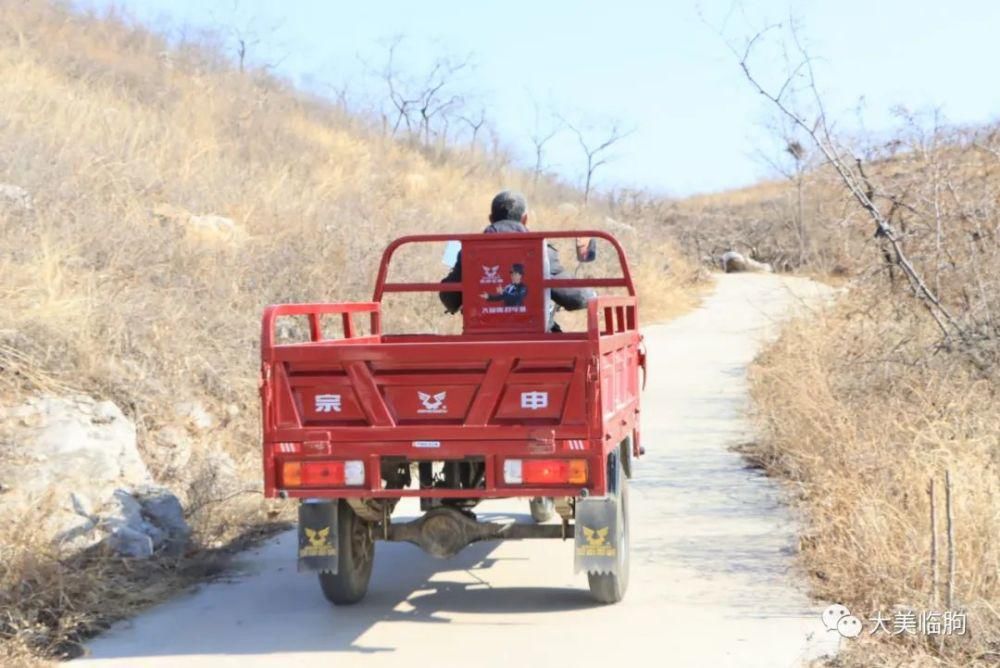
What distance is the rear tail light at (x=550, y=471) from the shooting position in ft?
18.6

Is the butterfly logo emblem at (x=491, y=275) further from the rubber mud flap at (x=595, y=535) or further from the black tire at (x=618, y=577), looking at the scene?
the rubber mud flap at (x=595, y=535)

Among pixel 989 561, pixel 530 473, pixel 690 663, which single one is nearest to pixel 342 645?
pixel 530 473

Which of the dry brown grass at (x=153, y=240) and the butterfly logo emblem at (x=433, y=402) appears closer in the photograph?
the butterfly logo emblem at (x=433, y=402)

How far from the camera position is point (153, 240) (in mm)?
12367

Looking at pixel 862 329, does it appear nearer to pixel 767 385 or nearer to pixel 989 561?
pixel 767 385

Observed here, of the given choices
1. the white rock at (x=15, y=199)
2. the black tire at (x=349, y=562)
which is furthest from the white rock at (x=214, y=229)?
the black tire at (x=349, y=562)

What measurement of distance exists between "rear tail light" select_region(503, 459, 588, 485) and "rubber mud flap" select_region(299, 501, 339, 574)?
1.00 meters

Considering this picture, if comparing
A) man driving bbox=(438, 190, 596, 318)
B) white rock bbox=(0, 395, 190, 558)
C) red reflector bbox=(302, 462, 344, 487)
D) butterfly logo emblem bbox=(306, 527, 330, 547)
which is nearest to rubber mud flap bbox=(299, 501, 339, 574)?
butterfly logo emblem bbox=(306, 527, 330, 547)

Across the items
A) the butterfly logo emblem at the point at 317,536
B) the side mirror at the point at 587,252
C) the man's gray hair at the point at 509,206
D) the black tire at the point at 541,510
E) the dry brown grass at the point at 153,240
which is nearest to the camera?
the butterfly logo emblem at the point at 317,536

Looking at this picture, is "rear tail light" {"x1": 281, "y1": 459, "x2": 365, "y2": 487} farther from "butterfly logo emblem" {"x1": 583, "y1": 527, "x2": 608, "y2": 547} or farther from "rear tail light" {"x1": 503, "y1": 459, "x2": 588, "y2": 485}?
"butterfly logo emblem" {"x1": 583, "y1": 527, "x2": 608, "y2": 547}

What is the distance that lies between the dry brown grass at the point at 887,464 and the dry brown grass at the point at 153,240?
3.56m

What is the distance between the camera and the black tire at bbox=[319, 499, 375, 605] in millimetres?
6430

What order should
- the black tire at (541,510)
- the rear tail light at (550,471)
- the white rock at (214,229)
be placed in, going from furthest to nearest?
the white rock at (214,229), the black tire at (541,510), the rear tail light at (550,471)

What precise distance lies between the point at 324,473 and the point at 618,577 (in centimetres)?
155
